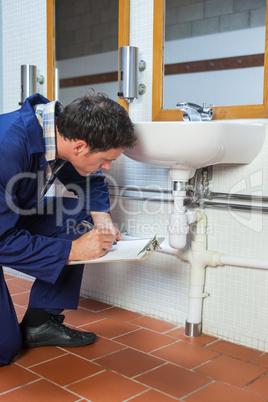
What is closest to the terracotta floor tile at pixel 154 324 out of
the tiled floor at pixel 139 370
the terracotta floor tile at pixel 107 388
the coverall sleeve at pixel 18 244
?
the tiled floor at pixel 139 370

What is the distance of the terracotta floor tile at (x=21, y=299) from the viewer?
2.37 meters

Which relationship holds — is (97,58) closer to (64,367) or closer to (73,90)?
(73,90)

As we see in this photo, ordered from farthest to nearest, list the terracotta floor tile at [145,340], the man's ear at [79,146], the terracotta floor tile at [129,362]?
1. the terracotta floor tile at [145,340]
2. the terracotta floor tile at [129,362]
3. the man's ear at [79,146]

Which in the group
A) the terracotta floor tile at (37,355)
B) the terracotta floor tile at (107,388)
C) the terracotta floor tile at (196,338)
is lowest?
the terracotta floor tile at (196,338)

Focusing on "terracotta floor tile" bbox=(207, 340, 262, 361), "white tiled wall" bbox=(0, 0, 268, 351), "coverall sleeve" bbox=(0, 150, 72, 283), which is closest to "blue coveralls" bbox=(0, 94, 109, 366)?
"coverall sleeve" bbox=(0, 150, 72, 283)

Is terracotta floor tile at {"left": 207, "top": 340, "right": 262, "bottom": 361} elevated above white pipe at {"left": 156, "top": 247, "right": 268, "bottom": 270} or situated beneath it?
situated beneath

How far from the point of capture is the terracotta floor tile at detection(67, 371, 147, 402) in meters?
1.45

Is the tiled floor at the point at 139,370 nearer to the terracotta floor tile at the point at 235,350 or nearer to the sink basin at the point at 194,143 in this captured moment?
the terracotta floor tile at the point at 235,350

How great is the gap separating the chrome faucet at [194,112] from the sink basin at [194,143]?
16 centimetres

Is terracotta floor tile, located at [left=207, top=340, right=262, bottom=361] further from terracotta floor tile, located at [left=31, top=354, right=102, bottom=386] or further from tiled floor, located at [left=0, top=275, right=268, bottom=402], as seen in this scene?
terracotta floor tile, located at [left=31, top=354, right=102, bottom=386]

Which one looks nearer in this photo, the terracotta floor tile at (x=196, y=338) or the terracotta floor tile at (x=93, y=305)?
the terracotta floor tile at (x=196, y=338)

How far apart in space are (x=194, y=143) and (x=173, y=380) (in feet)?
2.59

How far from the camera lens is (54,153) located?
1.61 m

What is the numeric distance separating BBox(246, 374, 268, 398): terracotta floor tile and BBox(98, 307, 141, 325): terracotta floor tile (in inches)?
28.7
